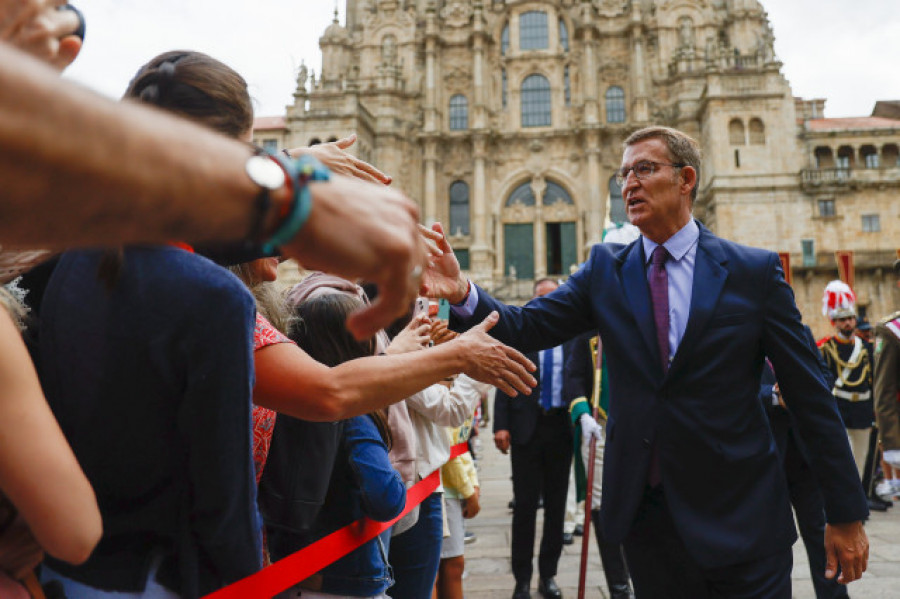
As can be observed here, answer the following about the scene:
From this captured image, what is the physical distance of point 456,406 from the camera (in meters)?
3.48

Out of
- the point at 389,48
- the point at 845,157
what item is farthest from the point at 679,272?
the point at 389,48

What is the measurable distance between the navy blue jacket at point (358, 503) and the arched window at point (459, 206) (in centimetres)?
3136

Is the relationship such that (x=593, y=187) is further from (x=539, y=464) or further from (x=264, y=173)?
(x=264, y=173)

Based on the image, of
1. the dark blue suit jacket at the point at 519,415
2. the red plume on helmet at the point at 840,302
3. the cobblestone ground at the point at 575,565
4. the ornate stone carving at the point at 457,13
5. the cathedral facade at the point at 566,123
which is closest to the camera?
the cobblestone ground at the point at 575,565

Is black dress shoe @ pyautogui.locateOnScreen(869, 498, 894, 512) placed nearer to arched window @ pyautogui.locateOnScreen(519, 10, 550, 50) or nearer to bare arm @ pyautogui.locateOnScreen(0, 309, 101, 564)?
bare arm @ pyautogui.locateOnScreen(0, 309, 101, 564)

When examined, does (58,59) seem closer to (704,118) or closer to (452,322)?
(452,322)

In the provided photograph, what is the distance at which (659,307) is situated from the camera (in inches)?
108

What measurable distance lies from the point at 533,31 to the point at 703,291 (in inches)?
1387

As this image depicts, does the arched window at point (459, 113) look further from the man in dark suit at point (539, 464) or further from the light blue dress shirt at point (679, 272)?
the light blue dress shirt at point (679, 272)

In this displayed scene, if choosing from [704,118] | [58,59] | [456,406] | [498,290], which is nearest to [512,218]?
[498,290]

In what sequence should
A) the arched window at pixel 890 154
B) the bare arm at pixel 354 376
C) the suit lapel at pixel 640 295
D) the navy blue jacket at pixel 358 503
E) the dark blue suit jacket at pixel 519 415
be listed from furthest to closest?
the arched window at pixel 890 154 < the dark blue suit jacket at pixel 519 415 < the suit lapel at pixel 640 295 < the navy blue jacket at pixel 358 503 < the bare arm at pixel 354 376

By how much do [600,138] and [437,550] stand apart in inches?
1269

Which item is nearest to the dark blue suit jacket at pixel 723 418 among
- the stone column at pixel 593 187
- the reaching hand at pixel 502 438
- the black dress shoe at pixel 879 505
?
the reaching hand at pixel 502 438

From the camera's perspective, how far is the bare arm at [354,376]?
5.37 ft
